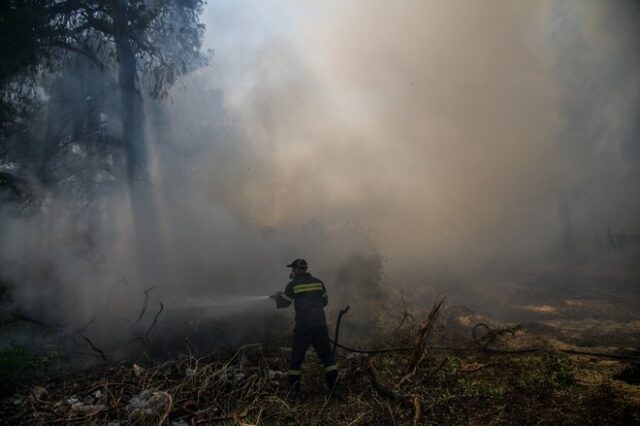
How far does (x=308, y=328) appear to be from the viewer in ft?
19.1

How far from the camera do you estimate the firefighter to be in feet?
18.7

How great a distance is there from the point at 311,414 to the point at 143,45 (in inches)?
415

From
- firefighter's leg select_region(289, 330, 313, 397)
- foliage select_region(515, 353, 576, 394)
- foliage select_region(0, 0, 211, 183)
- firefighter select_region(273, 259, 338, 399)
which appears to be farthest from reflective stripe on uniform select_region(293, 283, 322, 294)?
foliage select_region(0, 0, 211, 183)

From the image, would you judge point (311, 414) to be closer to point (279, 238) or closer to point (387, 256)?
point (279, 238)

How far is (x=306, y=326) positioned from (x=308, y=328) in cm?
4

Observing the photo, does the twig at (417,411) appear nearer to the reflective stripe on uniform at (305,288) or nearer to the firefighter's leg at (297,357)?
the firefighter's leg at (297,357)

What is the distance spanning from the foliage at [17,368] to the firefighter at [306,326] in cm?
355

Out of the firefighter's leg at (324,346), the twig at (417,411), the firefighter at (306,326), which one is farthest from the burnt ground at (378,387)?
the firefighter's leg at (324,346)

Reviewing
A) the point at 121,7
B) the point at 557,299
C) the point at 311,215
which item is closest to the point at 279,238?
the point at 311,215

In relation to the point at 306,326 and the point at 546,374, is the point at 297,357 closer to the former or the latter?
the point at 306,326

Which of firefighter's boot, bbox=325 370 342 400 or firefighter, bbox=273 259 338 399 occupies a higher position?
firefighter, bbox=273 259 338 399

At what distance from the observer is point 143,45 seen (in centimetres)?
1129

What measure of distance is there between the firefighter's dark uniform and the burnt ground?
334 millimetres

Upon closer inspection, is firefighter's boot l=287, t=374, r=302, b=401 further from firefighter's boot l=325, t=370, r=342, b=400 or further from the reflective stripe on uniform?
the reflective stripe on uniform
